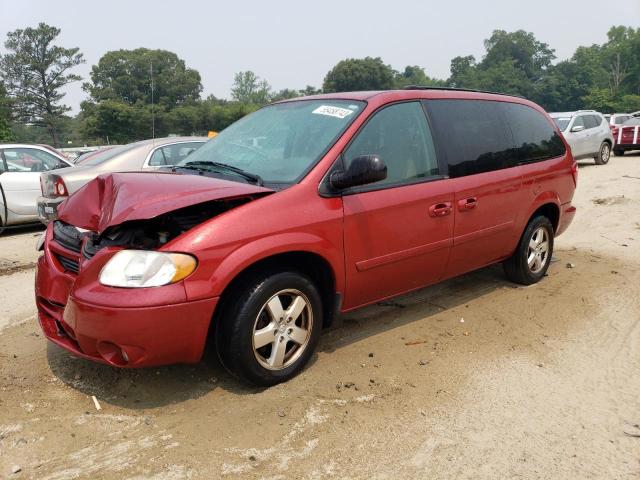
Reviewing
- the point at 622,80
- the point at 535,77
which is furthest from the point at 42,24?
the point at 535,77

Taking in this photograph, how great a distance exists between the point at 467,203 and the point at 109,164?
5020 mm

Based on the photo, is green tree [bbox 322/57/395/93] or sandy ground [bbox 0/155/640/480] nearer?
sandy ground [bbox 0/155/640/480]

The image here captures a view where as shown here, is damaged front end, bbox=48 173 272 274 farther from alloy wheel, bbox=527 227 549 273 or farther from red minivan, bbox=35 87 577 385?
alloy wheel, bbox=527 227 549 273

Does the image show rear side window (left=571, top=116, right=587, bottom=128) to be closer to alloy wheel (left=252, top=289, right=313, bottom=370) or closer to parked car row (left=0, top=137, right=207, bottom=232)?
parked car row (left=0, top=137, right=207, bottom=232)

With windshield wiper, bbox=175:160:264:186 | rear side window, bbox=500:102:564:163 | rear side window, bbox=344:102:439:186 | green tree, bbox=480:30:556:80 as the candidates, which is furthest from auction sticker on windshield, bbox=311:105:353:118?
green tree, bbox=480:30:556:80

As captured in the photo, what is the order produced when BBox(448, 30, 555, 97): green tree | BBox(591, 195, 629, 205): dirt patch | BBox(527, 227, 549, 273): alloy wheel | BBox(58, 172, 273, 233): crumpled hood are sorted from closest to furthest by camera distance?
BBox(58, 172, 273, 233): crumpled hood
BBox(527, 227, 549, 273): alloy wheel
BBox(591, 195, 629, 205): dirt patch
BBox(448, 30, 555, 97): green tree

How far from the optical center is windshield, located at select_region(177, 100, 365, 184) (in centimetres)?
A: 344

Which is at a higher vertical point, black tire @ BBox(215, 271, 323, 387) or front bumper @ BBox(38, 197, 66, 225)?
front bumper @ BBox(38, 197, 66, 225)

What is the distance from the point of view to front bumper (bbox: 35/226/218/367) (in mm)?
2688

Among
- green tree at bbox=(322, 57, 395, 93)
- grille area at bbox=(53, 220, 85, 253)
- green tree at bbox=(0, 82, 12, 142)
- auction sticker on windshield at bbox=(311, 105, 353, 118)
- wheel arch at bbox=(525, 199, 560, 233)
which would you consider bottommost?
wheel arch at bbox=(525, 199, 560, 233)

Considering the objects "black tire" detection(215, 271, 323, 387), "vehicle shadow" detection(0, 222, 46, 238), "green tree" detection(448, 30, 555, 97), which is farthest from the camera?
"green tree" detection(448, 30, 555, 97)

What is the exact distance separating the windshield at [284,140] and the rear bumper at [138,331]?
1026mm

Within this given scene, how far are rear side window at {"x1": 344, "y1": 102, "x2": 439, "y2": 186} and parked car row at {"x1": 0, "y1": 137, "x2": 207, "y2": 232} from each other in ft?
9.75

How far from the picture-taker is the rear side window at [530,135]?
15.5 feet
